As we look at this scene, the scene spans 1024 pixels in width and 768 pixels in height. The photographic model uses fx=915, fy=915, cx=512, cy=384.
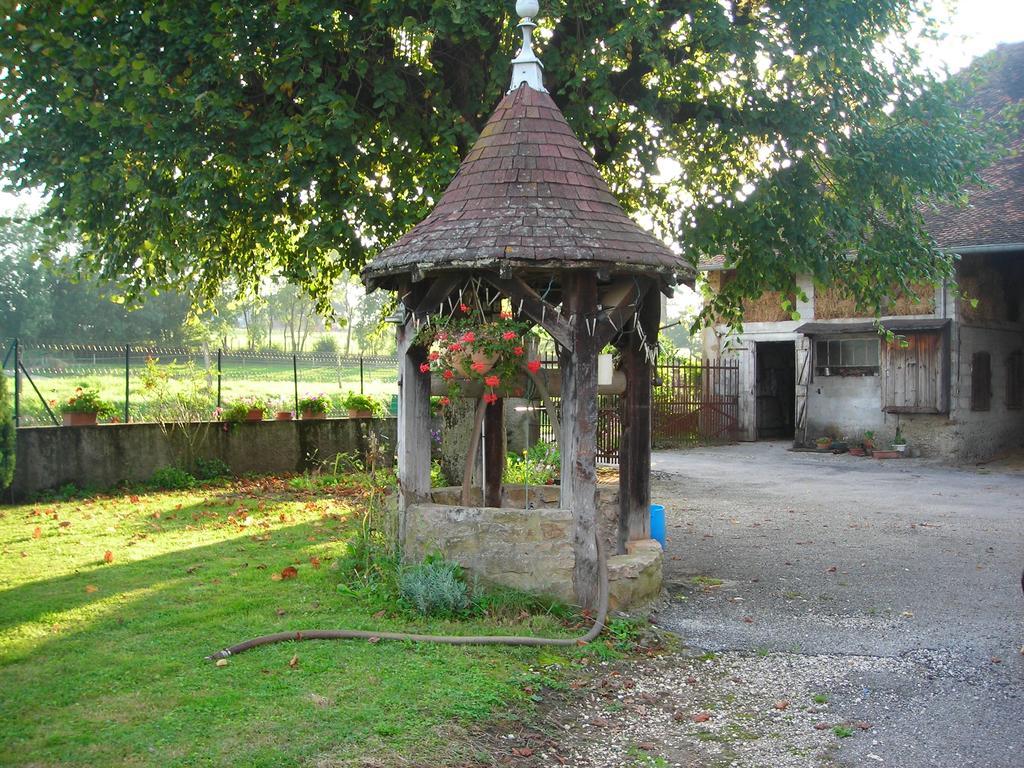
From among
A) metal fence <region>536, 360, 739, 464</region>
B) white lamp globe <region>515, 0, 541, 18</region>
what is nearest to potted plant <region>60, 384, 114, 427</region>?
white lamp globe <region>515, 0, 541, 18</region>

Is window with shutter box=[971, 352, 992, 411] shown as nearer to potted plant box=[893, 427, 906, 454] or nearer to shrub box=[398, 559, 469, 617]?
potted plant box=[893, 427, 906, 454]

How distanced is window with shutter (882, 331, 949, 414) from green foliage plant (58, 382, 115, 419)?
1533cm

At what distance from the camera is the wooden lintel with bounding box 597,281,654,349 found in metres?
6.87

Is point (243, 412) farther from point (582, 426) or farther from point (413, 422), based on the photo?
point (582, 426)

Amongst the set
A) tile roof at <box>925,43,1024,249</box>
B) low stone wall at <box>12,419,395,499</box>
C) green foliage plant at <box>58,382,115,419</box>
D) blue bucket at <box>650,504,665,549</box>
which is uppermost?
tile roof at <box>925,43,1024,249</box>

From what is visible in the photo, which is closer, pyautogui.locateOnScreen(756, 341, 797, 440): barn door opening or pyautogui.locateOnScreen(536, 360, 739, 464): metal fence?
pyautogui.locateOnScreen(536, 360, 739, 464): metal fence

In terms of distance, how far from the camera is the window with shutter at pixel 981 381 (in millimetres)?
19922

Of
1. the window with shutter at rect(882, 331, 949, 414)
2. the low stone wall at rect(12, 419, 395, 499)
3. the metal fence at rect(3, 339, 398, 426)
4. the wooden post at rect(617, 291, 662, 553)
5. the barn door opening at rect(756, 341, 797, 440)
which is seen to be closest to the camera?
the wooden post at rect(617, 291, 662, 553)

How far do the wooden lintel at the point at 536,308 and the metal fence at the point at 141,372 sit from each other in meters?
3.60

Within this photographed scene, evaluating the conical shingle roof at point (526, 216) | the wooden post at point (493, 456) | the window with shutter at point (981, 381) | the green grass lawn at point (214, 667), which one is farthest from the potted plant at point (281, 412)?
the window with shutter at point (981, 381)

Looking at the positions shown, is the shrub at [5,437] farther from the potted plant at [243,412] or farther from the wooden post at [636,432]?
the potted plant at [243,412]

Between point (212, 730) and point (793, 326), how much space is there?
21.0 metres

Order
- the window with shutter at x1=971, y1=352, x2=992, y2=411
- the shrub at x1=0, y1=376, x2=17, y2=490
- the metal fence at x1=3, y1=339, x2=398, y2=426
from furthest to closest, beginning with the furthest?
1. the window with shutter at x1=971, y1=352, x2=992, y2=411
2. the metal fence at x1=3, y1=339, x2=398, y2=426
3. the shrub at x1=0, y1=376, x2=17, y2=490

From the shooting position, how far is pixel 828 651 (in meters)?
6.36
